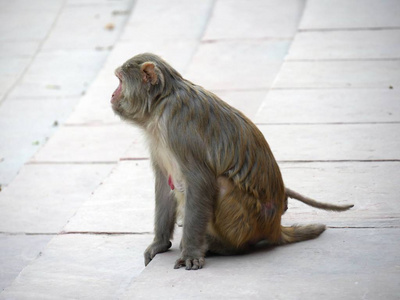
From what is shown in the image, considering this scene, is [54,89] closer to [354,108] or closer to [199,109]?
[354,108]

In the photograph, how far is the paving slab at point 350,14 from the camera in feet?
37.0

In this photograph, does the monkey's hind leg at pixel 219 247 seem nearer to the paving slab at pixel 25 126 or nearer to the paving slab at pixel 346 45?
the paving slab at pixel 25 126

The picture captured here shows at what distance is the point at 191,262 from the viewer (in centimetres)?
511

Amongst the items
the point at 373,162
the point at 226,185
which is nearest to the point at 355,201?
the point at 373,162

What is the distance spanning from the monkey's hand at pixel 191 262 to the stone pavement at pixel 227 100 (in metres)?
0.06

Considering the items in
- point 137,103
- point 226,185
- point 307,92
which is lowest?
point 307,92

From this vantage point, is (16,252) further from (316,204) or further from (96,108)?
(96,108)

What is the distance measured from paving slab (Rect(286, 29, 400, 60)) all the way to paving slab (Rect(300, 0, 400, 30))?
30 cm

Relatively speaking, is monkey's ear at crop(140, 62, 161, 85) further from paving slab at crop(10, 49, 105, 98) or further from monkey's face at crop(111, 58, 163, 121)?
paving slab at crop(10, 49, 105, 98)

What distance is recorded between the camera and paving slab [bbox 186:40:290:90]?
1026cm

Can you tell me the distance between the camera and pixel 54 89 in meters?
11.1

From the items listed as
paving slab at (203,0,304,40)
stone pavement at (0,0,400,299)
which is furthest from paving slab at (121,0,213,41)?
paving slab at (203,0,304,40)

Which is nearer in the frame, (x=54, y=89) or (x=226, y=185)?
(x=226, y=185)

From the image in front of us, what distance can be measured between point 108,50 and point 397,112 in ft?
18.4
